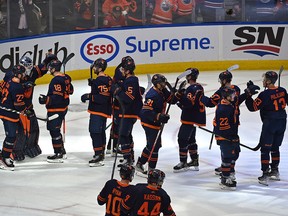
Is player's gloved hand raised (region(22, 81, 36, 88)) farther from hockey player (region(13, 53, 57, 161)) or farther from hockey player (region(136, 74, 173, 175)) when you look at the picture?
hockey player (region(136, 74, 173, 175))

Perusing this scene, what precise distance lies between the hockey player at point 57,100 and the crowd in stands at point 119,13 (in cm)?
484

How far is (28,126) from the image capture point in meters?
12.1

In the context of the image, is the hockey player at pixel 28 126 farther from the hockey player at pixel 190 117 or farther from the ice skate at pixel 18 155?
the hockey player at pixel 190 117

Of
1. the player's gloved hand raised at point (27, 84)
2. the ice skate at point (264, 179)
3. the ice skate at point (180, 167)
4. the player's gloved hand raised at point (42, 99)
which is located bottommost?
the ice skate at point (180, 167)

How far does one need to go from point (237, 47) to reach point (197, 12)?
1043mm

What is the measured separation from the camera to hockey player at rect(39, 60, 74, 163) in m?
11.7

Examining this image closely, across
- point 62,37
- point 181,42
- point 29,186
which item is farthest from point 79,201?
point 181,42

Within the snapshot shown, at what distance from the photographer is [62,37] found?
17.2m

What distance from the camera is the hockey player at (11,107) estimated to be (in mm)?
11422

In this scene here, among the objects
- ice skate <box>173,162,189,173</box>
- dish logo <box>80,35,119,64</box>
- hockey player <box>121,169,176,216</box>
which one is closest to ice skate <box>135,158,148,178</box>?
ice skate <box>173,162,189,173</box>

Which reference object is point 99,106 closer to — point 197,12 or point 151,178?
point 151,178

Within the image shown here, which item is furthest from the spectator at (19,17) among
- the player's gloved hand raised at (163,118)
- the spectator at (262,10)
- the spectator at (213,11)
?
the player's gloved hand raised at (163,118)

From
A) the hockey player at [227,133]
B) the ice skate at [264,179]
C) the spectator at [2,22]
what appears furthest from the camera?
the spectator at [2,22]

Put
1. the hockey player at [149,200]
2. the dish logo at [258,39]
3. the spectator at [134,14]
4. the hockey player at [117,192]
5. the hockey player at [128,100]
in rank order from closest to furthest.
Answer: the hockey player at [149,200], the hockey player at [117,192], the hockey player at [128,100], the spectator at [134,14], the dish logo at [258,39]
